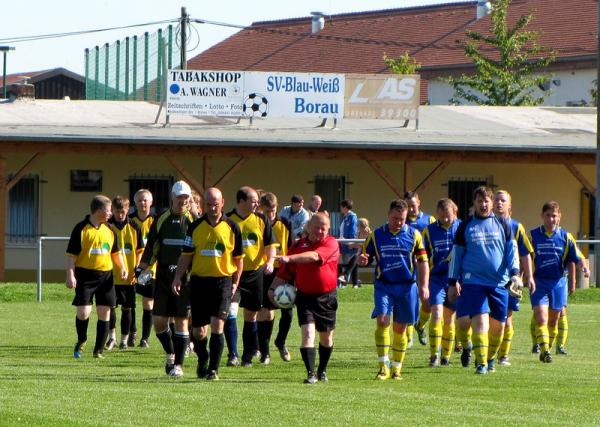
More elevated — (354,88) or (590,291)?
(354,88)

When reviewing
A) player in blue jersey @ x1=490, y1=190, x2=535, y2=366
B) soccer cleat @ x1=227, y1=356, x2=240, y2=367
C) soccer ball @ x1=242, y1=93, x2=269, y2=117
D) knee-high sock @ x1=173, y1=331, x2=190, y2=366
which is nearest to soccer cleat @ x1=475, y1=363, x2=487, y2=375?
player in blue jersey @ x1=490, y1=190, x2=535, y2=366

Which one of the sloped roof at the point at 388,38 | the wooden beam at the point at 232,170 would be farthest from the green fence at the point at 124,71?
the wooden beam at the point at 232,170

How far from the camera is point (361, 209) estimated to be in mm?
35531

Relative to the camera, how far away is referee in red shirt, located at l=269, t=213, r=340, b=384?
44.3 ft

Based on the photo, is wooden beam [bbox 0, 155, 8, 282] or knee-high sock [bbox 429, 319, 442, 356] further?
wooden beam [bbox 0, 155, 8, 282]

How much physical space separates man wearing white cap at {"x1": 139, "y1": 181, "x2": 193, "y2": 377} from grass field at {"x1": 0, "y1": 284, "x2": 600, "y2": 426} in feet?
1.08

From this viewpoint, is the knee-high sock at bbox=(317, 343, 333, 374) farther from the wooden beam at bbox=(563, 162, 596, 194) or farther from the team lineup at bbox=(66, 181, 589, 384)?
the wooden beam at bbox=(563, 162, 596, 194)

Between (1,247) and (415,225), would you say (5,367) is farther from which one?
(1,247)

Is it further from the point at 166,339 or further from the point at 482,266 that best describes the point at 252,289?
the point at 482,266

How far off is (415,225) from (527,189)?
20.2 m

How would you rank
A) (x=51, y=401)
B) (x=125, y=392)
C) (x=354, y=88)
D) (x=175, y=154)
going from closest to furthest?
(x=51, y=401) < (x=125, y=392) < (x=175, y=154) < (x=354, y=88)

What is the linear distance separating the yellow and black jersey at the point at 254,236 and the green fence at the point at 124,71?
39.9 metres

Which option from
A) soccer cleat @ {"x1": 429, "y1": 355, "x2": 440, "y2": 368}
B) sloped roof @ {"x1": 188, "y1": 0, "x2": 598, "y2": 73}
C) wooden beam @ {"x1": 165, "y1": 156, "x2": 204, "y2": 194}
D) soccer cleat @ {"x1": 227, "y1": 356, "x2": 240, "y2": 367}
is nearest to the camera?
soccer cleat @ {"x1": 227, "y1": 356, "x2": 240, "y2": 367}

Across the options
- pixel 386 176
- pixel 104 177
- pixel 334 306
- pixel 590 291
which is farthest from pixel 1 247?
pixel 334 306
